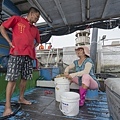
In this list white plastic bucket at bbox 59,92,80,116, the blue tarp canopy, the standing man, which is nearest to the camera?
white plastic bucket at bbox 59,92,80,116

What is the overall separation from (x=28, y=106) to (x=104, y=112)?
116 cm

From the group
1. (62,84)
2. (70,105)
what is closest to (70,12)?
(62,84)

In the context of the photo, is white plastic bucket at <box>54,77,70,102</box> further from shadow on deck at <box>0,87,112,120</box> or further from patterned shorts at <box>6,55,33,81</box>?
patterned shorts at <box>6,55,33,81</box>

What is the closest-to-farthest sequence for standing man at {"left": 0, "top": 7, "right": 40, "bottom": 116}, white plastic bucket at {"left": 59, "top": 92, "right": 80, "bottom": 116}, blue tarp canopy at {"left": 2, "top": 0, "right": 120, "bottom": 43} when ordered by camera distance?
white plastic bucket at {"left": 59, "top": 92, "right": 80, "bottom": 116} → standing man at {"left": 0, "top": 7, "right": 40, "bottom": 116} → blue tarp canopy at {"left": 2, "top": 0, "right": 120, "bottom": 43}

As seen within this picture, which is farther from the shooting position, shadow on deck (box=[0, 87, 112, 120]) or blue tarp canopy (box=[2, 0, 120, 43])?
blue tarp canopy (box=[2, 0, 120, 43])

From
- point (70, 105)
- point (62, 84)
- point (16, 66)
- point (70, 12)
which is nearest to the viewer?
point (70, 105)

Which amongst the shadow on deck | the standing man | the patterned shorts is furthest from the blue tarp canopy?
the shadow on deck

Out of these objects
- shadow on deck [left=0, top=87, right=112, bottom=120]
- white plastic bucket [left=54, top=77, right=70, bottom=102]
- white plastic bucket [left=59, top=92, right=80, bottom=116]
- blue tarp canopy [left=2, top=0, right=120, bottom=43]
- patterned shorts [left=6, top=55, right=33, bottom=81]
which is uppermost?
blue tarp canopy [left=2, top=0, right=120, bottom=43]

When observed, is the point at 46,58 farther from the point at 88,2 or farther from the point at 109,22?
the point at 88,2

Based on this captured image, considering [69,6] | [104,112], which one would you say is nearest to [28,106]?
[104,112]

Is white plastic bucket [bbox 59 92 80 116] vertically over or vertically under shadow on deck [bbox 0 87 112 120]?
over

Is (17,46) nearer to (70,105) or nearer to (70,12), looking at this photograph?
(70,105)

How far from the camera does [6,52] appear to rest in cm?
249

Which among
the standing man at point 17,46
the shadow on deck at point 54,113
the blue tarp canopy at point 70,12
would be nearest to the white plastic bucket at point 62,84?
the shadow on deck at point 54,113
